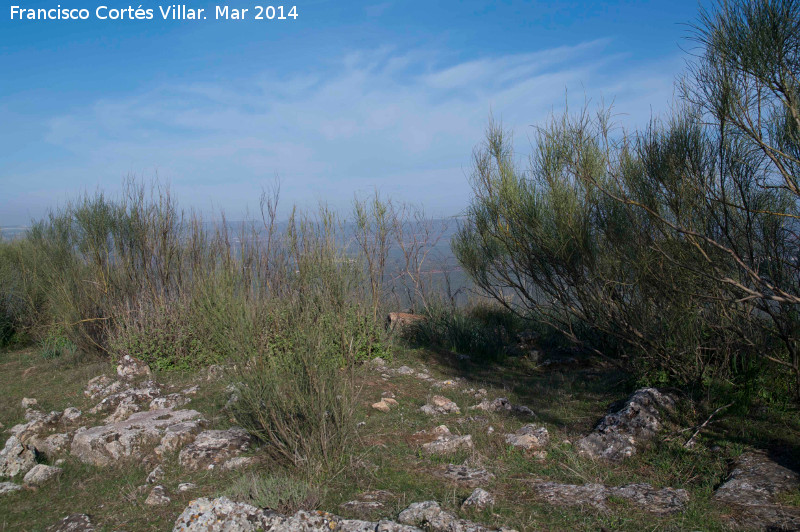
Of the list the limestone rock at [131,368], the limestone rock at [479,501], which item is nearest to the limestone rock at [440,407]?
the limestone rock at [479,501]

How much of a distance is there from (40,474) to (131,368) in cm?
320

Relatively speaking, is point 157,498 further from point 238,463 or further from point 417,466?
point 417,466

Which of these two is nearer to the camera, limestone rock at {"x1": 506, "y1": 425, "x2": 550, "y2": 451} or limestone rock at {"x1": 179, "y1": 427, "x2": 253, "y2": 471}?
limestone rock at {"x1": 179, "y1": 427, "x2": 253, "y2": 471}

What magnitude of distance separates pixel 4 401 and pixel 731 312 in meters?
8.60

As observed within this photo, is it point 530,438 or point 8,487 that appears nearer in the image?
point 8,487

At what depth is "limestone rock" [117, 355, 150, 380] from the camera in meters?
7.43

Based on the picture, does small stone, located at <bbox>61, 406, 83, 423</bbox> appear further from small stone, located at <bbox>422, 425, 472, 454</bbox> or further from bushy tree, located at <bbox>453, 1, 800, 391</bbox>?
bushy tree, located at <bbox>453, 1, 800, 391</bbox>

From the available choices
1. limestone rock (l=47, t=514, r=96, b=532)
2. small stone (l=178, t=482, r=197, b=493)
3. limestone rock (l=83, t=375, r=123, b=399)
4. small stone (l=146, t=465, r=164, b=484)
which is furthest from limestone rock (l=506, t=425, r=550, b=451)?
limestone rock (l=83, t=375, r=123, b=399)

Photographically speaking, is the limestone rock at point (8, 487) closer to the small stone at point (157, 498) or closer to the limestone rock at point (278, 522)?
the small stone at point (157, 498)

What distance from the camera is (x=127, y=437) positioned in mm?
4984

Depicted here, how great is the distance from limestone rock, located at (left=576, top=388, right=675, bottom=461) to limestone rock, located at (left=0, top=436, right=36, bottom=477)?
4.83 metres

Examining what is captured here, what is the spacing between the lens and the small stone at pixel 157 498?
387 cm

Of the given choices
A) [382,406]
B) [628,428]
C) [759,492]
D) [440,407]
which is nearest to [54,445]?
[382,406]

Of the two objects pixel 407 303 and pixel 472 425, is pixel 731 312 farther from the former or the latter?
pixel 407 303
